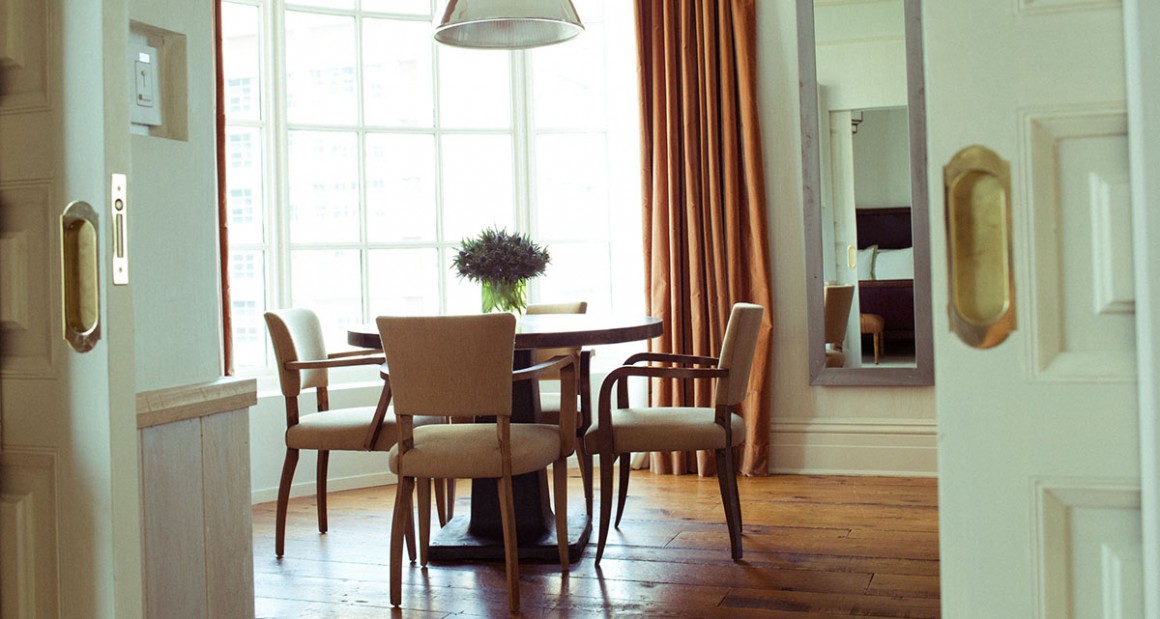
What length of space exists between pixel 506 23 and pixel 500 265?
0.88 metres

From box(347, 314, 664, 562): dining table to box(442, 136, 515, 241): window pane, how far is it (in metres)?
1.46

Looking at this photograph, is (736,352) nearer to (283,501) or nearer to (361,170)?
(283,501)

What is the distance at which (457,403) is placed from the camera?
309cm

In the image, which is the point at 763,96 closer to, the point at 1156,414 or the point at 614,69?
the point at 614,69

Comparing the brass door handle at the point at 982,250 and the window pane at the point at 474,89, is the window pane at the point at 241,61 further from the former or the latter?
the brass door handle at the point at 982,250

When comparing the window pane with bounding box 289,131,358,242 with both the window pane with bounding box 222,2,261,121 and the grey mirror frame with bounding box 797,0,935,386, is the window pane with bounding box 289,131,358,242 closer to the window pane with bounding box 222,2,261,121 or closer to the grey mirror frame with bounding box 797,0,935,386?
the window pane with bounding box 222,2,261,121

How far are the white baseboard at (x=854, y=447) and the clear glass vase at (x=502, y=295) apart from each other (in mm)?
1647

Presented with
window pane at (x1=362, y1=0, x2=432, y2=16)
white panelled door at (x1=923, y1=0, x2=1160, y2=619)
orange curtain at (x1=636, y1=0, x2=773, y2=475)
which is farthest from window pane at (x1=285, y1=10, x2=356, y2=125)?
white panelled door at (x1=923, y1=0, x2=1160, y2=619)

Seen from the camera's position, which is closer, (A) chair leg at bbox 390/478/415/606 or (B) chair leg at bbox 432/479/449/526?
(A) chair leg at bbox 390/478/415/606

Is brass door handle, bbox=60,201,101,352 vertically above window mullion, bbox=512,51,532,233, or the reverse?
window mullion, bbox=512,51,532,233

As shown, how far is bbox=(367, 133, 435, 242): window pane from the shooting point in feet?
17.1

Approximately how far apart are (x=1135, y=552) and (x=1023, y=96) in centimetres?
50

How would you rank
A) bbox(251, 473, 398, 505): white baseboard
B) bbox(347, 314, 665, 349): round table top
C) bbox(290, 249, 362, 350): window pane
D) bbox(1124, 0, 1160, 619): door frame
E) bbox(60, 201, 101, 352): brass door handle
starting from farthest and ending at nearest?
bbox(290, 249, 362, 350): window pane < bbox(251, 473, 398, 505): white baseboard < bbox(347, 314, 665, 349): round table top < bbox(60, 201, 101, 352): brass door handle < bbox(1124, 0, 1160, 619): door frame

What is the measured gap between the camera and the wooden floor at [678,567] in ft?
10.1
